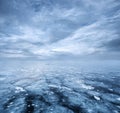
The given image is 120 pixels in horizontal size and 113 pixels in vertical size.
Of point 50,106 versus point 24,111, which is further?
point 50,106

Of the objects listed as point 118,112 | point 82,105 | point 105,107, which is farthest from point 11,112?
point 118,112

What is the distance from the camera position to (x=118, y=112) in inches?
276

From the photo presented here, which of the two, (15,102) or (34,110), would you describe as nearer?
(34,110)

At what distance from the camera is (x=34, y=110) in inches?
277

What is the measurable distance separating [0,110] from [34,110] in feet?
7.50

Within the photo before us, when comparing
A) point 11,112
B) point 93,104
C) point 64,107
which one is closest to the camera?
point 11,112

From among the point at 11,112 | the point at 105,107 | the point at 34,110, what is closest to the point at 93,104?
the point at 105,107

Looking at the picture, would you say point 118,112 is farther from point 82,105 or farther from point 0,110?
point 0,110

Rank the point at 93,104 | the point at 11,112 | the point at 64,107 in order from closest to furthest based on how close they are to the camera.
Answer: the point at 11,112, the point at 64,107, the point at 93,104

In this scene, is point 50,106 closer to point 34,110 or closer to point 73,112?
point 34,110

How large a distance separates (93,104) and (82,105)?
36.2 inches

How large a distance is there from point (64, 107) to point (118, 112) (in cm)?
371

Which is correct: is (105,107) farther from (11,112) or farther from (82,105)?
(11,112)

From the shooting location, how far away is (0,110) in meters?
6.96
